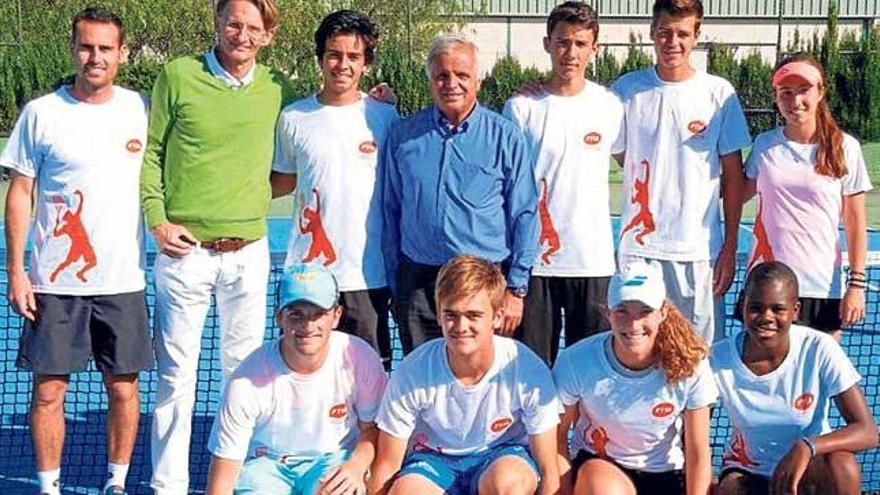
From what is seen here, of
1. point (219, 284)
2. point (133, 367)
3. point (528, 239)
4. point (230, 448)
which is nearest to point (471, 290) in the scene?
point (528, 239)

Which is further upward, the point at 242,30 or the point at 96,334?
the point at 242,30

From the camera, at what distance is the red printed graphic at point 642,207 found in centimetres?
459

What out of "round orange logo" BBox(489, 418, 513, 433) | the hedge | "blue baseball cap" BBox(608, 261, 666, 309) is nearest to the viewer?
"blue baseball cap" BBox(608, 261, 666, 309)

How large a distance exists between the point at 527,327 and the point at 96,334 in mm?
1584

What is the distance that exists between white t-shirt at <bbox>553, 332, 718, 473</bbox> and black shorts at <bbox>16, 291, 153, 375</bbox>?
1.57 m

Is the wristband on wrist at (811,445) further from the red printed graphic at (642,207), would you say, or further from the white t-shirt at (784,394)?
the red printed graphic at (642,207)

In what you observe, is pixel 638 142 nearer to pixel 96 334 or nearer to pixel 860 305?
pixel 860 305

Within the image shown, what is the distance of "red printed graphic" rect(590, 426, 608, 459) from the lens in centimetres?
389

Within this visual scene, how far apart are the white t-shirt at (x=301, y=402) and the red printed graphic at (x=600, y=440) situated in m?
0.69

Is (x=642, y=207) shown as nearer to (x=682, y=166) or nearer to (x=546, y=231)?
(x=682, y=166)

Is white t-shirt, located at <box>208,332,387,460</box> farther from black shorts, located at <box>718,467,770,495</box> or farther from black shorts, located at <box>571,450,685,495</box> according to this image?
black shorts, located at <box>718,467,770,495</box>

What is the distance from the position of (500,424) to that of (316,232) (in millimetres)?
1054

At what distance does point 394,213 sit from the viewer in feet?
14.4

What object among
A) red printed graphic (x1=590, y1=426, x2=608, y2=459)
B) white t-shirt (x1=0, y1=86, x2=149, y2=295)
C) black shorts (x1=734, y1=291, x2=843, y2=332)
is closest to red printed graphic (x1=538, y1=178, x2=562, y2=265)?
black shorts (x1=734, y1=291, x2=843, y2=332)
